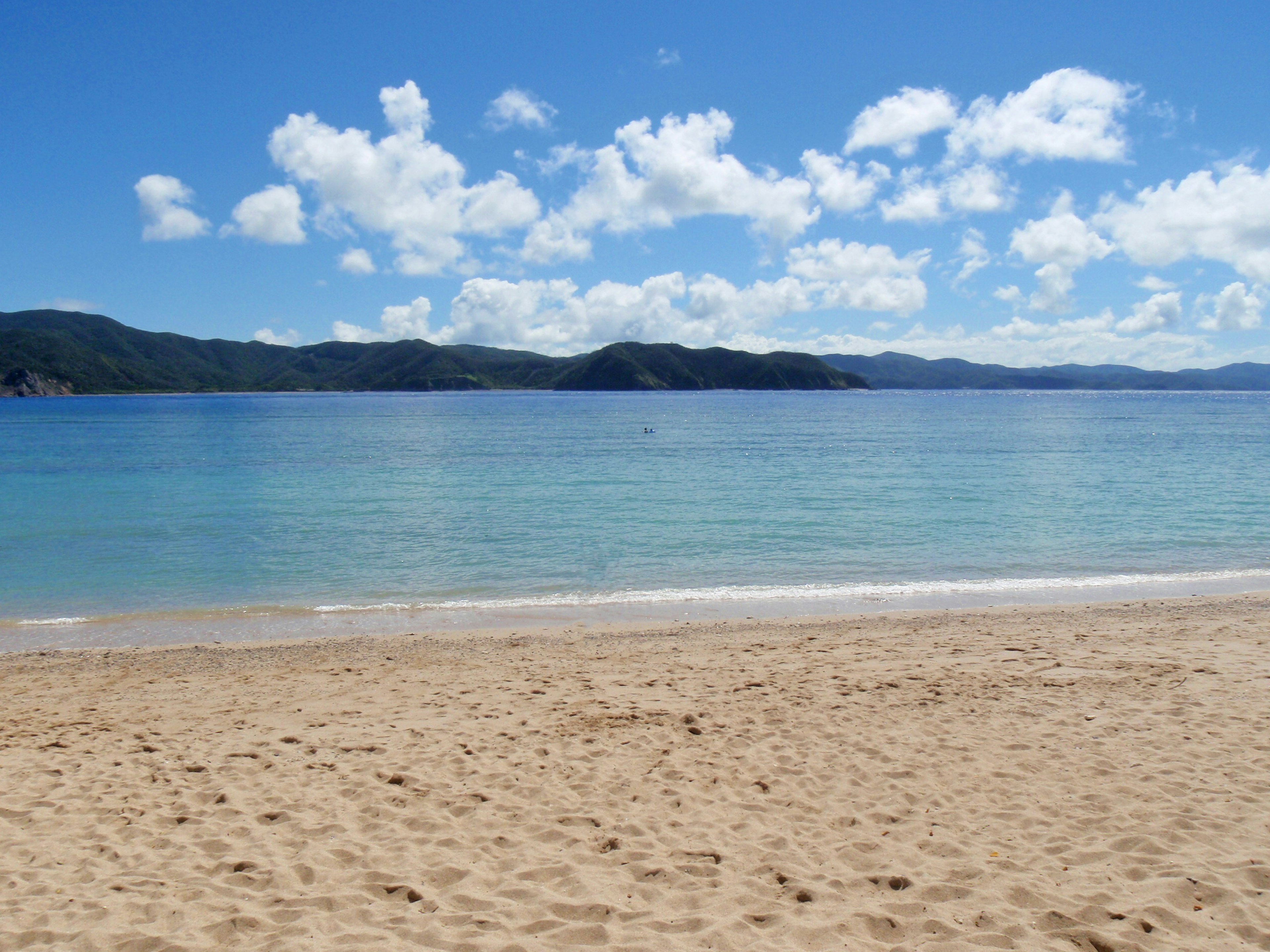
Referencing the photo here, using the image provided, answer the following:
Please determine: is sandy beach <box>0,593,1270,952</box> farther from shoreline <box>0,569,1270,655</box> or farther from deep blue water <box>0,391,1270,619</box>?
deep blue water <box>0,391,1270,619</box>

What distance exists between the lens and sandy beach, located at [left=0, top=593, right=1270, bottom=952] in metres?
4.45

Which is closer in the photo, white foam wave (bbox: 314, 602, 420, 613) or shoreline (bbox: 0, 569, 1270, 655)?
shoreline (bbox: 0, 569, 1270, 655)

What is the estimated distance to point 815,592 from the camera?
1409 cm

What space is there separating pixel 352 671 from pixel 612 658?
3344 mm

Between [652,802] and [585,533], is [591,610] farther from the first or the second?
[652,802]

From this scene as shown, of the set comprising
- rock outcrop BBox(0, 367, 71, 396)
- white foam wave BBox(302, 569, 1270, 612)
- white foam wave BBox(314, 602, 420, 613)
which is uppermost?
rock outcrop BBox(0, 367, 71, 396)

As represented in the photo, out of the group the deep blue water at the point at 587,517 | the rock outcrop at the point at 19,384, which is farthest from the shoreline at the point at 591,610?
the rock outcrop at the point at 19,384

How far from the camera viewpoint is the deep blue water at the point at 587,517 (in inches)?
605

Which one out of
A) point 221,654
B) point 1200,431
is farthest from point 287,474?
point 1200,431

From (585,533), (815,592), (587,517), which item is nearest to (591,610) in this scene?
(815,592)

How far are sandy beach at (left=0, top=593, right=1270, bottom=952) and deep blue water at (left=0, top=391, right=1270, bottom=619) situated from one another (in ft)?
17.7

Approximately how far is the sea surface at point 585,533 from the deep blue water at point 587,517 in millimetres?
112

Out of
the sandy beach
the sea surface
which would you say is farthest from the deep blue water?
the sandy beach

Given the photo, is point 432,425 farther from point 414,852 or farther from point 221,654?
point 414,852
